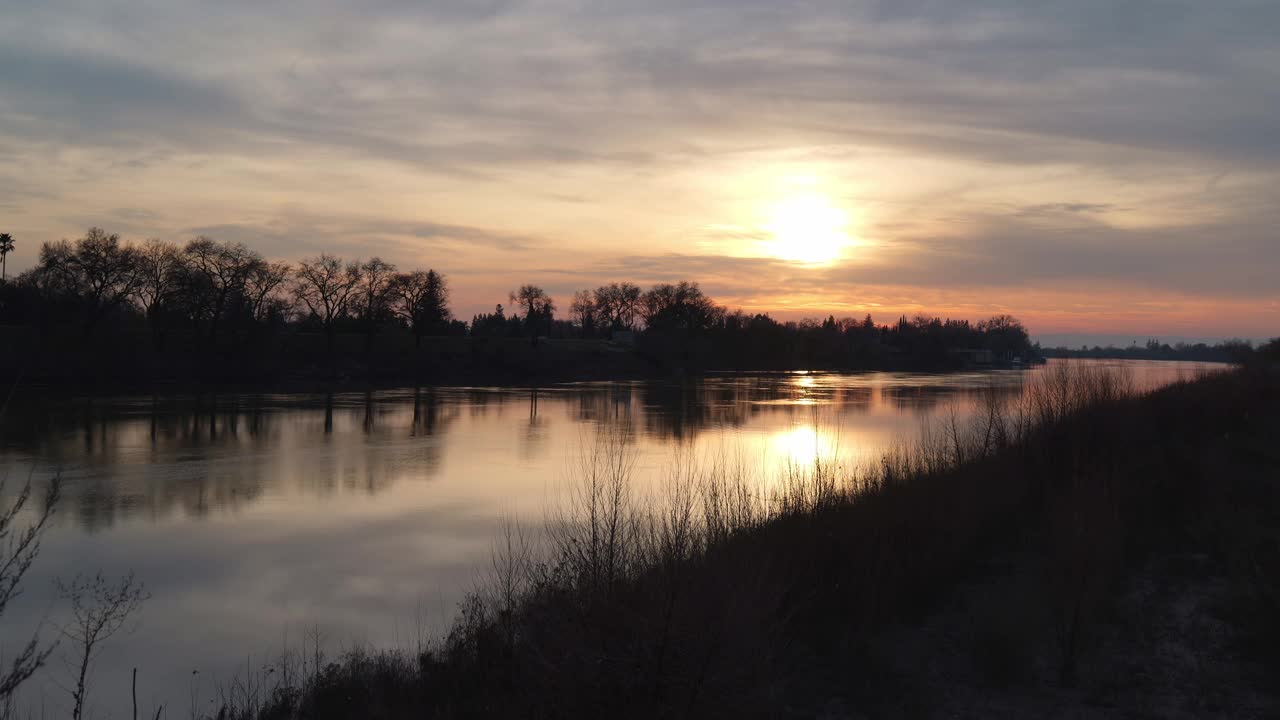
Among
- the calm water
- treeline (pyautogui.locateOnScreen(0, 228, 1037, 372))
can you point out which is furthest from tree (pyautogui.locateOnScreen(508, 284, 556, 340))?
the calm water

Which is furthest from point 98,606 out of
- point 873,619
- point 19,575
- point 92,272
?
point 92,272

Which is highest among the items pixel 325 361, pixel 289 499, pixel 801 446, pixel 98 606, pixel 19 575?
pixel 325 361

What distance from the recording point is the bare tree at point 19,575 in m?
5.38

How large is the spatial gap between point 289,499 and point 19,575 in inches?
528

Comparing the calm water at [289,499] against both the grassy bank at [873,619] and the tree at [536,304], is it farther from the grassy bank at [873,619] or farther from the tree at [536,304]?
the tree at [536,304]

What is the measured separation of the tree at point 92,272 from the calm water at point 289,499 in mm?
19186

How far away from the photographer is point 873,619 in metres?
9.63

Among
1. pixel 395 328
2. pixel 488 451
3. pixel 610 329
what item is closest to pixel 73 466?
pixel 488 451

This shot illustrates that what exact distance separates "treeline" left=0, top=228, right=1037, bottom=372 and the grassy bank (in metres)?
45.2

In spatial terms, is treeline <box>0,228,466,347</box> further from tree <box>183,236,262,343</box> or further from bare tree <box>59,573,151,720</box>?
bare tree <box>59,573,151,720</box>

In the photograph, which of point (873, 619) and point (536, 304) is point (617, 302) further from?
point (873, 619)

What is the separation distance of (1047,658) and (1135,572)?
3.29m

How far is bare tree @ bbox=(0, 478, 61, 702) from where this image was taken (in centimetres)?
538

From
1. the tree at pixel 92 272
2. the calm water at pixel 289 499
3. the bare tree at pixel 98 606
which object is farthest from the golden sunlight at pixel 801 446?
the tree at pixel 92 272
